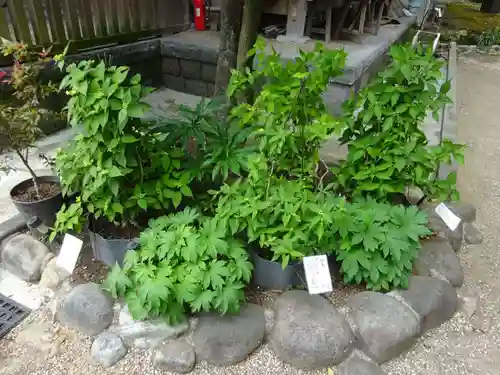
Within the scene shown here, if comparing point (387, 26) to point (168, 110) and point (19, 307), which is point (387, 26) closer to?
point (168, 110)

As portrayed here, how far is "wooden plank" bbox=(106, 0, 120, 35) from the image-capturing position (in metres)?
4.28

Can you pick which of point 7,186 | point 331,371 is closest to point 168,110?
point 7,186

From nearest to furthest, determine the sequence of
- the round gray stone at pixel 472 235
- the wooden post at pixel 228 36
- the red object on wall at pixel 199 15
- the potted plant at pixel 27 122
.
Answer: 1. the potted plant at pixel 27 122
2. the round gray stone at pixel 472 235
3. the wooden post at pixel 228 36
4. the red object on wall at pixel 199 15

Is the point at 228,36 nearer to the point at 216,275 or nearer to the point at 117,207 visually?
the point at 117,207

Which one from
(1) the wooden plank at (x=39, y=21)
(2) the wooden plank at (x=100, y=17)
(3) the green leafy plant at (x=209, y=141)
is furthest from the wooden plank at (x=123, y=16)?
(3) the green leafy plant at (x=209, y=141)

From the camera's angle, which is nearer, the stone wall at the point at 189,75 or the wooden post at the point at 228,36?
the wooden post at the point at 228,36

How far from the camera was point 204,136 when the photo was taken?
7.14ft

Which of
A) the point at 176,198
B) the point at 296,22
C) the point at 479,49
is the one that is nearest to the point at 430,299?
the point at 176,198

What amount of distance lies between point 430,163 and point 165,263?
1378 mm

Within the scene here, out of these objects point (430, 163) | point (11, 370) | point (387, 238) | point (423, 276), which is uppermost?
point (430, 163)

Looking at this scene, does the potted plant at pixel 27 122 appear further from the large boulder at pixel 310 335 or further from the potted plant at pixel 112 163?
the large boulder at pixel 310 335

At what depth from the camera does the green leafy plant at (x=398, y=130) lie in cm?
199

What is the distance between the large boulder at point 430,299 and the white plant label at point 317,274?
384 millimetres

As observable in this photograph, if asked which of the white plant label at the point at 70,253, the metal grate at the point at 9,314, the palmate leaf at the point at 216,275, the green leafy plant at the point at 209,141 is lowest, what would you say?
the metal grate at the point at 9,314
